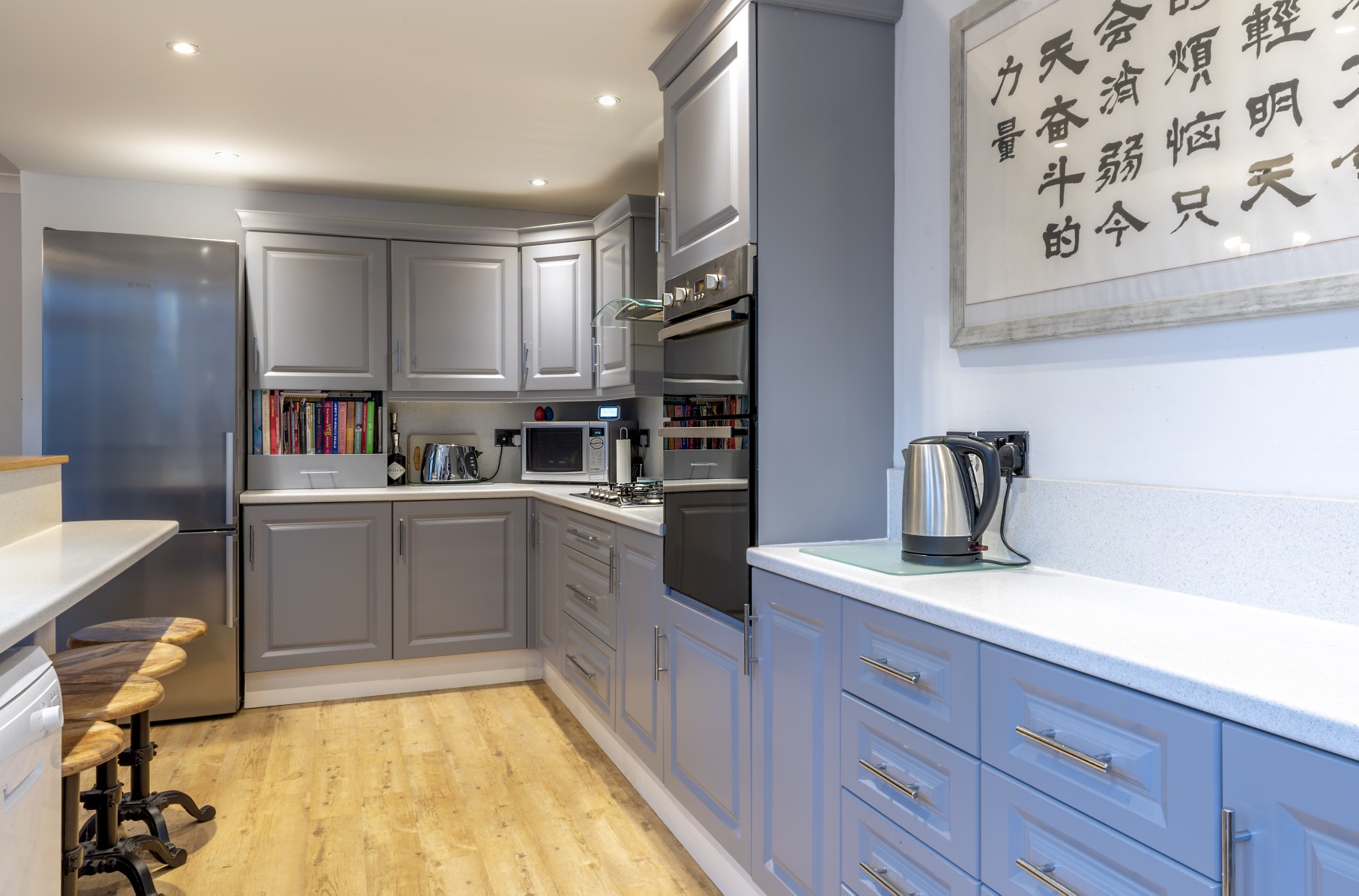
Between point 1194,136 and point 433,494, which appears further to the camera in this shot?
point 433,494

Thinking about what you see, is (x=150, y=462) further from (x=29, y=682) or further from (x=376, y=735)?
(x=29, y=682)

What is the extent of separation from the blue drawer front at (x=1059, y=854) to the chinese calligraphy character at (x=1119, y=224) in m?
0.98

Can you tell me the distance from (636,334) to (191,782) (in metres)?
2.35

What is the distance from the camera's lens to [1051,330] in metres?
1.73

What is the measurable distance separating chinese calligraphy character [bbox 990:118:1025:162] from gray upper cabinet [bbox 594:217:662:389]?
6.76ft

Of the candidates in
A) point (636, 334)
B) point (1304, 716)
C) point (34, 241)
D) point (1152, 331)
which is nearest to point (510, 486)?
point (636, 334)

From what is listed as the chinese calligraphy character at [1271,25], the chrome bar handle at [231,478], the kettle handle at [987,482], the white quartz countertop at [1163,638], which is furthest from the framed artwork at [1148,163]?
the chrome bar handle at [231,478]

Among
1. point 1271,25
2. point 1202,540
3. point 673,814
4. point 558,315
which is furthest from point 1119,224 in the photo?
point 558,315

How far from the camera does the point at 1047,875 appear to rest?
115 cm

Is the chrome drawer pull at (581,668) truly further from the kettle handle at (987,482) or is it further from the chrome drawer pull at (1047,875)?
the chrome drawer pull at (1047,875)

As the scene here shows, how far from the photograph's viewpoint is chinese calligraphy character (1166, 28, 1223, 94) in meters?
1.42

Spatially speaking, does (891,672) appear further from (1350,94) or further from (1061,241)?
(1350,94)

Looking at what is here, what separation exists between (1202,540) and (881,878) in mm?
791

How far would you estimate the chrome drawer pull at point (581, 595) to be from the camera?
3203 mm
